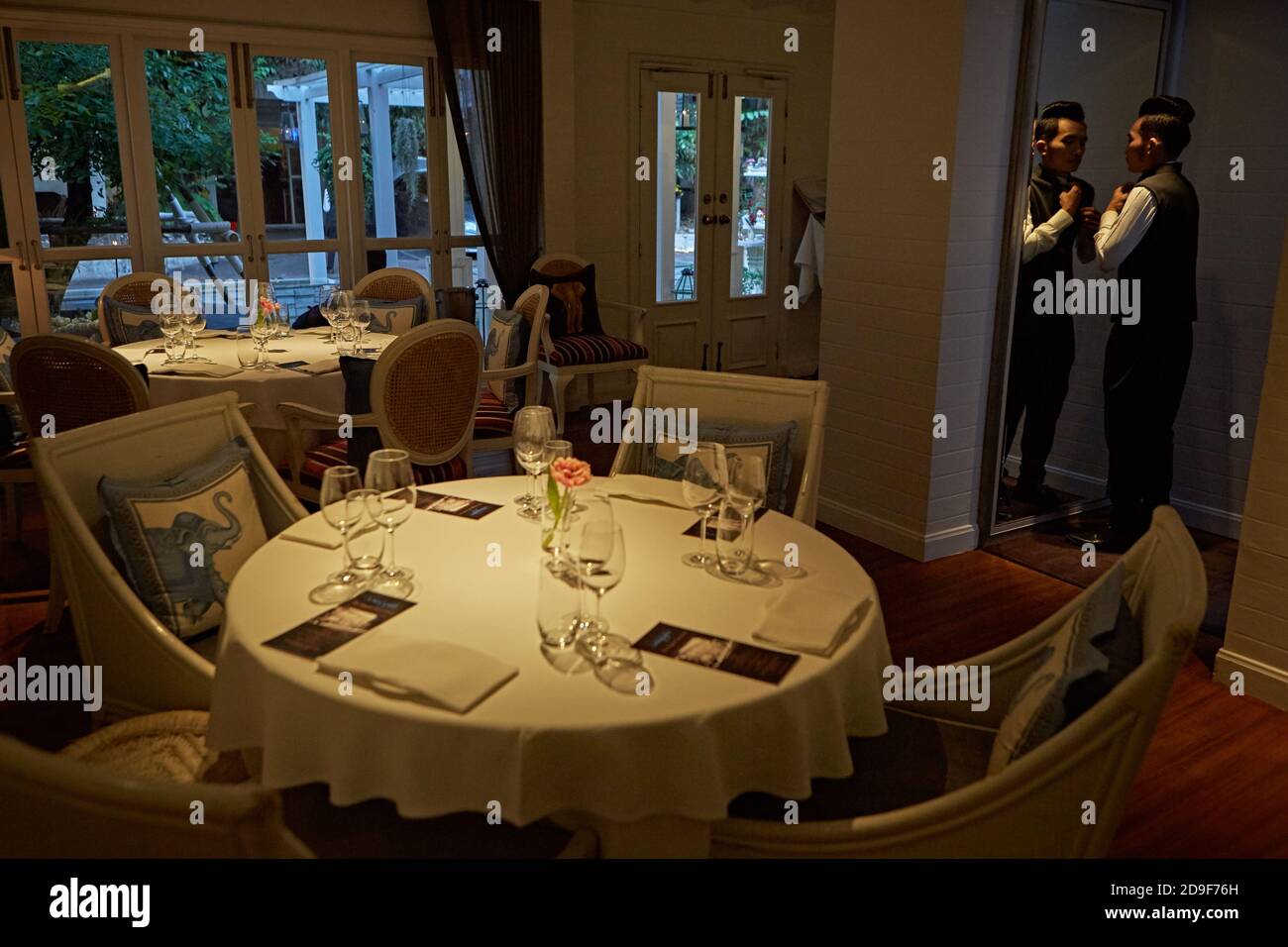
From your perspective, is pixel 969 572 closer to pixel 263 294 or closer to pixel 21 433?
pixel 263 294

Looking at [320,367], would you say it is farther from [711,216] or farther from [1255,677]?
[711,216]

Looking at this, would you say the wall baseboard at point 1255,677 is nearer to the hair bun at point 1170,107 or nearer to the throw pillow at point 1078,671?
the throw pillow at point 1078,671

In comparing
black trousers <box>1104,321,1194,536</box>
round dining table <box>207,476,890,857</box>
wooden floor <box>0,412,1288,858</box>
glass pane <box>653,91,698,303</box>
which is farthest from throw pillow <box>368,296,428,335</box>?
round dining table <box>207,476,890,857</box>

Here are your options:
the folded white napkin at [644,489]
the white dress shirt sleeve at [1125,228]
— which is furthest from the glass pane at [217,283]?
the white dress shirt sleeve at [1125,228]

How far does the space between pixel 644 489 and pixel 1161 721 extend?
1.68 meters

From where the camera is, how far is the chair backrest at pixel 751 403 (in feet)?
9.07

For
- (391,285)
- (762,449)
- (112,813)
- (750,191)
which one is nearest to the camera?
(112,813)

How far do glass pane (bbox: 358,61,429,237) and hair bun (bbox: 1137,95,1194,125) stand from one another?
3.73 metres

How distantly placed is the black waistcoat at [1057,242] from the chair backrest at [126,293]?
3.73m

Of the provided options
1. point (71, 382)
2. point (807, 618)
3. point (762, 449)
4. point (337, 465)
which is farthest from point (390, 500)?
point (71, 382)

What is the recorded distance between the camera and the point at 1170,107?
3.92 m
